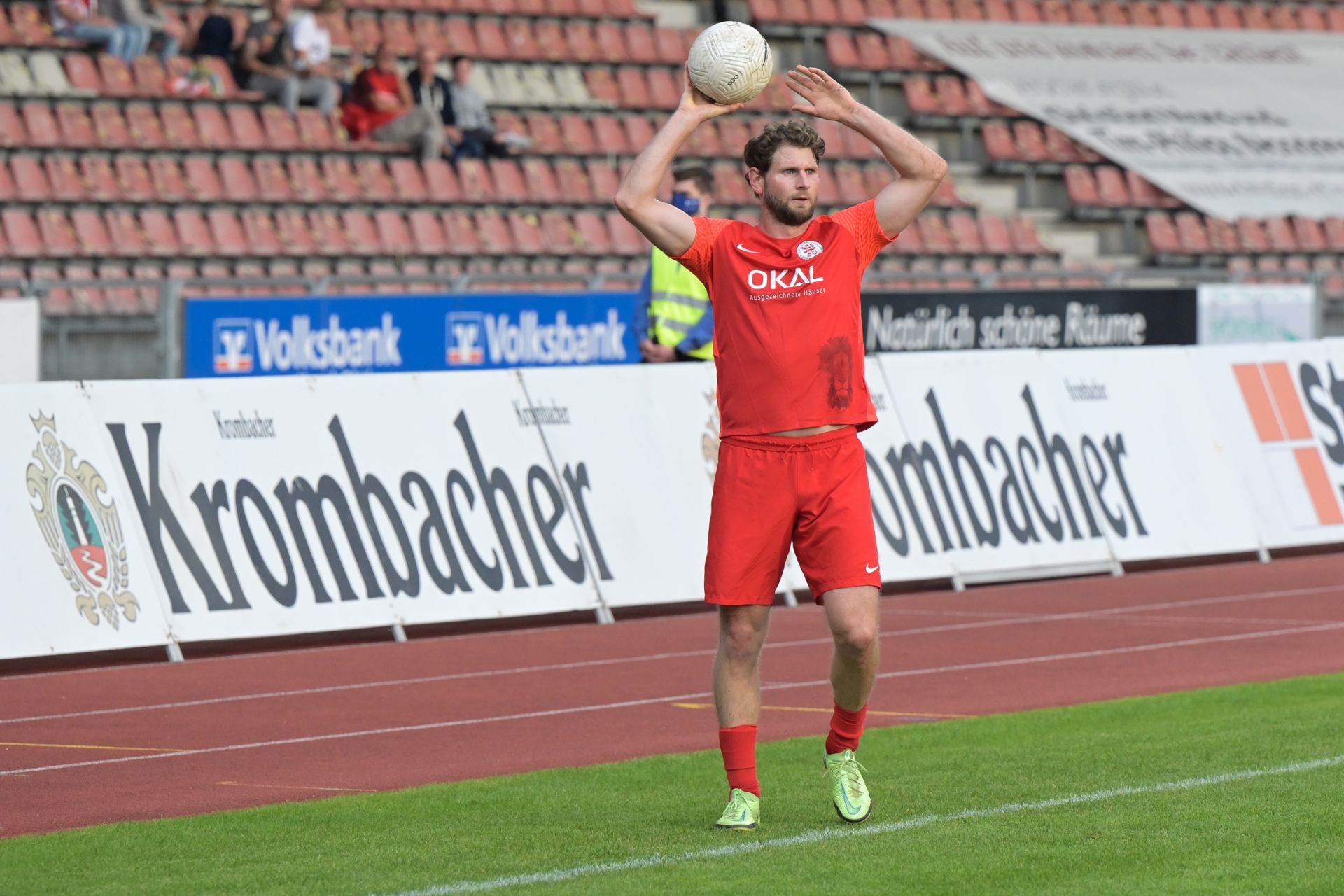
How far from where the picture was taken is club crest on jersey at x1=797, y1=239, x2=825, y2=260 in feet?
22.0

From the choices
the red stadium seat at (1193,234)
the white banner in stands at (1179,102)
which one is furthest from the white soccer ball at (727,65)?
the white banner in stands at (1179,102)

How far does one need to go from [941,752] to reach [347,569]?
4625mm

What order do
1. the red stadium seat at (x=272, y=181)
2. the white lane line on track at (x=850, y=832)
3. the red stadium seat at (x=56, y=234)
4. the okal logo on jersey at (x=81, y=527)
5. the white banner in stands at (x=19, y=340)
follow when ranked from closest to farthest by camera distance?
the white lane line on track at (x=850, y=832) < the okal logo on jersey at (x=81, y=527) < the white banner in stands at (x=19, y=340) < the red stadium seat at (x=56, y=234) < the red stadium seat at (x=272, y=181)

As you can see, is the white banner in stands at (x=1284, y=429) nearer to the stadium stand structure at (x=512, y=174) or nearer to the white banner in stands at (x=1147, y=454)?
the white banner in stands at (x=1147, y=454)

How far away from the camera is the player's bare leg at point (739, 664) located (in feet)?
22.1

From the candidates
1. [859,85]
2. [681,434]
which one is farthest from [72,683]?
[859,85]

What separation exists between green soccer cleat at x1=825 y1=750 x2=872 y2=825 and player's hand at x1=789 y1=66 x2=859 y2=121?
77.6 inches

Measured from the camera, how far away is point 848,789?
675cm

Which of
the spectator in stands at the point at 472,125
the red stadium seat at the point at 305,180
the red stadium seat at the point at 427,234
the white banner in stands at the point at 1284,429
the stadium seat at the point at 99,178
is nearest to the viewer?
the white banner in stands at the point at 1284,429

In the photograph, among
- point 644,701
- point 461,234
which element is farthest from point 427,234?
point 644,701

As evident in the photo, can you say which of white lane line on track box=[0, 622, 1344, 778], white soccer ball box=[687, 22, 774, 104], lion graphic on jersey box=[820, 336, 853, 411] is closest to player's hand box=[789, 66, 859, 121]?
white soccer ball box=[687, 22, 774, 104]

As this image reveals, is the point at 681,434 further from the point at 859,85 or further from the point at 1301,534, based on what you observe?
the point at 859,85

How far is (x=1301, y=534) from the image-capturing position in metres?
16.2

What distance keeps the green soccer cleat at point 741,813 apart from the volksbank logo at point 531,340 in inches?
509
